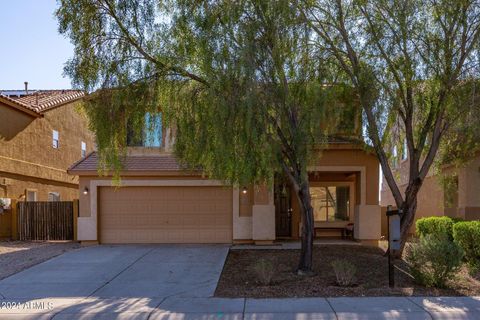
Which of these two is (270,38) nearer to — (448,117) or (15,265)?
(448,117)

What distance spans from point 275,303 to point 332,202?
11664 mm

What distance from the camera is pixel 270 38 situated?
1057cm

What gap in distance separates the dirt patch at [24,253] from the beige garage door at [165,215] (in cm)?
167

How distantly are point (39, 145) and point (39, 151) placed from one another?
284 mm

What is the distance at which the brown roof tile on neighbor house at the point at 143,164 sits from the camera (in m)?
17.4

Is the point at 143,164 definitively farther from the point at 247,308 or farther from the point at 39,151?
the point at 247,308

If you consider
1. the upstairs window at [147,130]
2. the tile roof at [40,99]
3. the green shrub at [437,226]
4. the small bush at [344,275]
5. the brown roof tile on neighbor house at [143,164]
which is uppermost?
the tile roof at [40,99]

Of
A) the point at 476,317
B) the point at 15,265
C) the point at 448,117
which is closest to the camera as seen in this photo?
the point at 476,317

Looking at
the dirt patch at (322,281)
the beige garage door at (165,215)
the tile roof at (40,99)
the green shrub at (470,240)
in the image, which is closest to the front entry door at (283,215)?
the beige garage door at (165,215)

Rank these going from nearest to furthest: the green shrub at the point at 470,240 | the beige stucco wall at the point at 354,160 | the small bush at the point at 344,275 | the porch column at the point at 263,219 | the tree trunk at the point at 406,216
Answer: the small bush at the point at 344,275 → the green shrub at the point at 470,240 → the tree trunk at the point at 406,216 → the porch column at the point at 263,219 → the beige stucco wall at the point at 354,160

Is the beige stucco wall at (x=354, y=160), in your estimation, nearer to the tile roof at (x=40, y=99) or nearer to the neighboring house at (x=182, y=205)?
the neighboring house at (x=182, y=205)

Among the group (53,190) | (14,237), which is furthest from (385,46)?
(53,190)

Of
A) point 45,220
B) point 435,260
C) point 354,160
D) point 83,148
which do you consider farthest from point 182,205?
point 83,148

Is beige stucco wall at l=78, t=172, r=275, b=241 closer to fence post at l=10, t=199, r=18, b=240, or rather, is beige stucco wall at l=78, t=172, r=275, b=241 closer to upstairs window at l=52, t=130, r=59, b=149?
fence post at l=10, t=199, r=18, b=240
